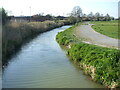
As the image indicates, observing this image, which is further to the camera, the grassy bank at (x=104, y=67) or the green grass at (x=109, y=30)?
the green grass at (x=109, y=30)

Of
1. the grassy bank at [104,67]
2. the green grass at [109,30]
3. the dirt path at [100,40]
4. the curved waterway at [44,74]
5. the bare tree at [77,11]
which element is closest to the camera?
the grassy bank at [104,67]

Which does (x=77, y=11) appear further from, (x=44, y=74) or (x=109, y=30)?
(x=44, y=74)

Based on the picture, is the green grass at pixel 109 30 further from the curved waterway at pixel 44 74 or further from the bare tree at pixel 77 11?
the bare tree at pixel 77 11

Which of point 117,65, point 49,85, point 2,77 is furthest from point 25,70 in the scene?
point 117,65

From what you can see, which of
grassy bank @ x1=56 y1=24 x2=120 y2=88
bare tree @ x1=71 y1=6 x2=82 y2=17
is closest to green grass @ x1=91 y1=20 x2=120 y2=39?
grassy bank @ x1=56 y1=24 x2=120 y2=88

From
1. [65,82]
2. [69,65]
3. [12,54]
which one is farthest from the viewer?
[12,54]

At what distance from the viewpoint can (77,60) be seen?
Result: 47.7 feet

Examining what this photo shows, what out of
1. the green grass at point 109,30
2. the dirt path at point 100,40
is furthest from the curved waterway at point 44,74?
the green grass at point 109,30

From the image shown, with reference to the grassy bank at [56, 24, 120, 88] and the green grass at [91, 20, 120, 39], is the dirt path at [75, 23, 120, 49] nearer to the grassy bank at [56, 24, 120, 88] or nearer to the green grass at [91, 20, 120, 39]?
the green grass at [91, 20, 120, 39]

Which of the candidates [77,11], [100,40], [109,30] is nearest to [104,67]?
[100,40]

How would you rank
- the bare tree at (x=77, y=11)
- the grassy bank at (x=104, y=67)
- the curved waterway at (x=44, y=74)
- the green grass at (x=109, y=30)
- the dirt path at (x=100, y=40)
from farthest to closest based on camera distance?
1. the bare tree at (x=77, y=11)
2. the green grass at (x=109, y=30)
3. the dirt path at (x=100, y=40)
4. the curved waterway at (x=44, y=74)
5. the grassy bank at (x=104, y=67)

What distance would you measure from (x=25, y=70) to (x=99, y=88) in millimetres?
5757

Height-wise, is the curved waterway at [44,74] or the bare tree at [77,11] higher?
the bare tree at [77,11]

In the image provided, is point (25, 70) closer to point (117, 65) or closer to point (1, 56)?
point (1, 56)
